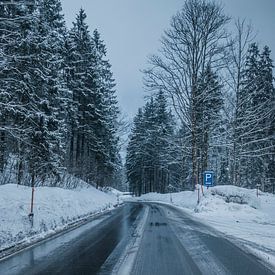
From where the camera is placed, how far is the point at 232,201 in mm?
23188

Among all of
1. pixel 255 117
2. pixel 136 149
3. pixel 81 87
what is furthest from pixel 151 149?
pixel 255 117

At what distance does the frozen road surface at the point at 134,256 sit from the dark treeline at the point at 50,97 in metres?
4.59

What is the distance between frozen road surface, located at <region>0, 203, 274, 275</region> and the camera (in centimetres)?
711

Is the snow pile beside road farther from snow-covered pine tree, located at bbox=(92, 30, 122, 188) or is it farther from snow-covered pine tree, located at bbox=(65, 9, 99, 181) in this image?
snow-covered pine tree, located at bbox=(92, 30, 122, 188)

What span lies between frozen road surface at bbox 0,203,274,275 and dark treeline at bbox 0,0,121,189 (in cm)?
Result: 459

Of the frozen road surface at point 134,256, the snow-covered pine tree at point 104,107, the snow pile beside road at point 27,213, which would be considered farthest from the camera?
the snow-covered pine tree at point 104,107

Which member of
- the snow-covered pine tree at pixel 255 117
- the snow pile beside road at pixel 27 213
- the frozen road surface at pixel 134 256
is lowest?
the frozen road surface at pixel 134 256

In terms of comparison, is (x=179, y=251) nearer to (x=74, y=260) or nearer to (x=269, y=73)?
(x=74, y=260)

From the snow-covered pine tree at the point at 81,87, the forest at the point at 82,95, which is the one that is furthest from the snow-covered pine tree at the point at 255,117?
the snow-covered pine tree at the point at 81,87

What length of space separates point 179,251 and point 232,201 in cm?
1493

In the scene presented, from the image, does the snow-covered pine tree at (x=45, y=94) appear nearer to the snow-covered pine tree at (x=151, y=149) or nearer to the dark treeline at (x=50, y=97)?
the dark treeline at (x=50, y=97)

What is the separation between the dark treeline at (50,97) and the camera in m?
15.7

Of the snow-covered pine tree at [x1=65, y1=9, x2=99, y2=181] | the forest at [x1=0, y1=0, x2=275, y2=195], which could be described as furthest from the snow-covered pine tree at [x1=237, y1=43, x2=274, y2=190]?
the snow-covered pine tree at [x1=65, y1=9, x2=99, y2=181]

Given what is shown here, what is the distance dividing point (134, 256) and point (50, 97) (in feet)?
64.2
